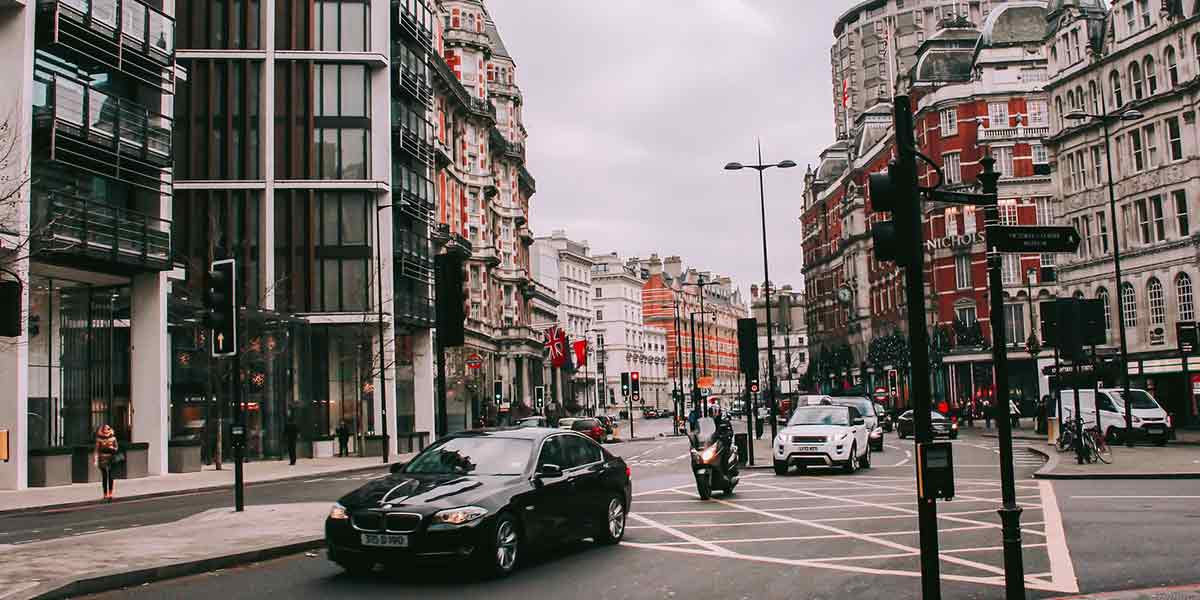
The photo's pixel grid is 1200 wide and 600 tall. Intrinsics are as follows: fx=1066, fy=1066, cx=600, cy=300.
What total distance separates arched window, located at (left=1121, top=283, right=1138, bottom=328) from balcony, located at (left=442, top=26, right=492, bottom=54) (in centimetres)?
5011

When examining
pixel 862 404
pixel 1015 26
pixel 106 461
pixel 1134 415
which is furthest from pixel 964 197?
pixel 1015 26

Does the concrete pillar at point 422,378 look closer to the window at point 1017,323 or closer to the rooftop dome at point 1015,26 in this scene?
the window at point 1017,323

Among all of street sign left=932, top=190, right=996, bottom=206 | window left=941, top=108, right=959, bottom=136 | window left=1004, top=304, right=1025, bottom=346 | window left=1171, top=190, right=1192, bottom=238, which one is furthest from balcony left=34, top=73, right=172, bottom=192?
window left=1004, top=304, right=1025, bottom=346

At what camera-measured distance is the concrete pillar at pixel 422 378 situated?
59906mm

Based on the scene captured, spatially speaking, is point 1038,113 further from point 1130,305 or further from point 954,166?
point 1130,305

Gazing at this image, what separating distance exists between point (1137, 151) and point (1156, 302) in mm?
7226

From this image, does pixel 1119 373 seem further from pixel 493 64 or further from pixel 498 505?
pixel 493 64

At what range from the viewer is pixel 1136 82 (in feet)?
167

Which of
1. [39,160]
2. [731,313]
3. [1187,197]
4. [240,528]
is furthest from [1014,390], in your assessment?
[731,313]

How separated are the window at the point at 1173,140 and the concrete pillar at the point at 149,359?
1691 inches

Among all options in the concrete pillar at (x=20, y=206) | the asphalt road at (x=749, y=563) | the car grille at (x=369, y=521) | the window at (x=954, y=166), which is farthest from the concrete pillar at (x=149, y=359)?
the window at (x=954, y=166)

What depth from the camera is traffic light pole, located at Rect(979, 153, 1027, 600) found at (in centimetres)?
776

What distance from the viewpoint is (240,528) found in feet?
49.5

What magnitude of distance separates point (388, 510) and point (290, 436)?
3283cm
